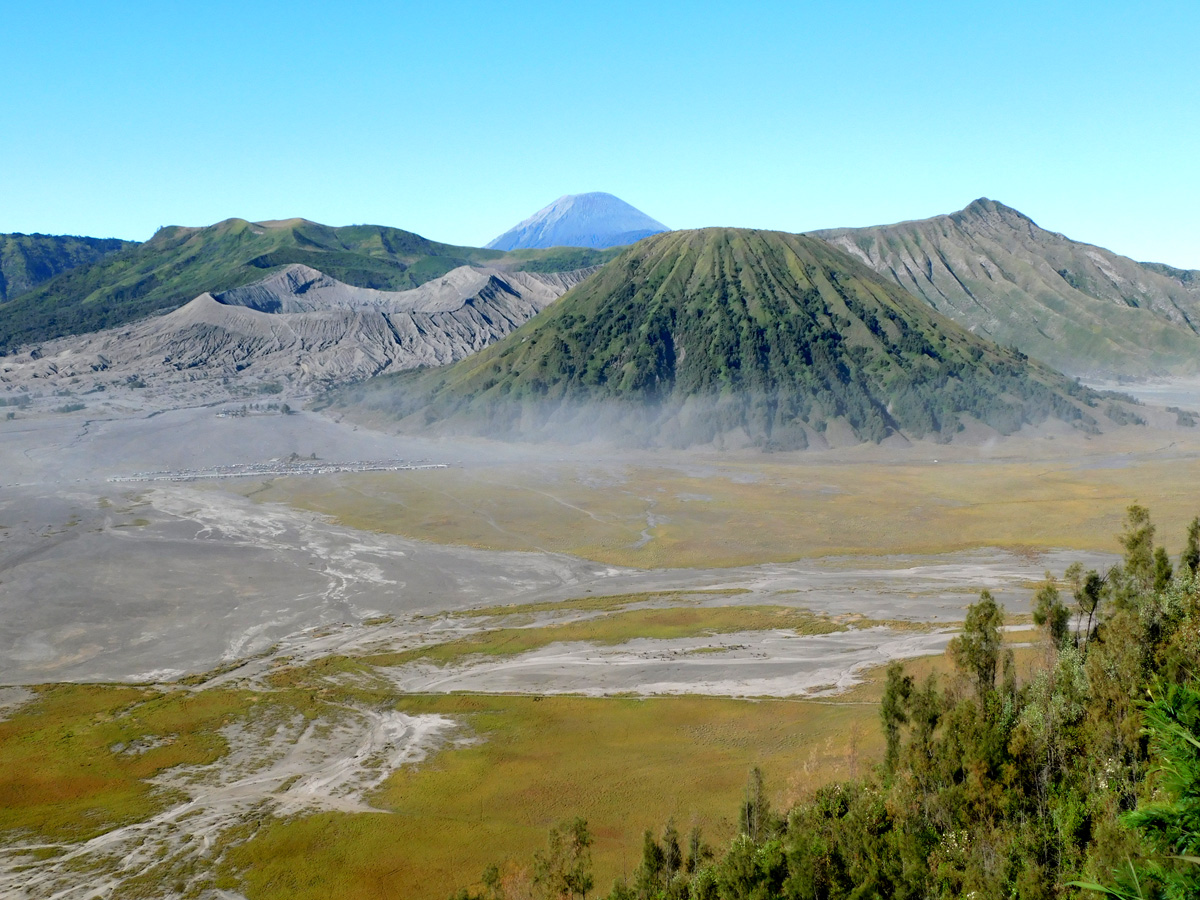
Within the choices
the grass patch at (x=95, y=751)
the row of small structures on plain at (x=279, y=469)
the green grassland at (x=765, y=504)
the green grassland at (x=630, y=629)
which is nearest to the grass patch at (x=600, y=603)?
the green grassland at (x=630, y=629)

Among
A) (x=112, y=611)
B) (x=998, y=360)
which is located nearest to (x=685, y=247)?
(x=998, y=360)

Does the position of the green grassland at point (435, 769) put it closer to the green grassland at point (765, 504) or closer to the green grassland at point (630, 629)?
the green grassland at point (630, 629)

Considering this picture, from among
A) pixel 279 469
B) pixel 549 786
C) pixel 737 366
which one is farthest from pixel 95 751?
pixel 737 366

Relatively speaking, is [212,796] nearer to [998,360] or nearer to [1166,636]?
[1166,636]

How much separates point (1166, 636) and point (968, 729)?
10.2 metres

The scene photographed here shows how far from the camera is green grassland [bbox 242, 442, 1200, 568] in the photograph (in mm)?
79938

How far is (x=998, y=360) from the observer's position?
15738 centimetres

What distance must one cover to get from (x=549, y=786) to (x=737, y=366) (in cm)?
11993

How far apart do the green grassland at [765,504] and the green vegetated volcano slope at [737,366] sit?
17.9 meters

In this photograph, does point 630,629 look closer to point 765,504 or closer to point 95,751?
point 95,751

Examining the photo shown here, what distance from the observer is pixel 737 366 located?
152 m

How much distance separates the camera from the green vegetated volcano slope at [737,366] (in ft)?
461

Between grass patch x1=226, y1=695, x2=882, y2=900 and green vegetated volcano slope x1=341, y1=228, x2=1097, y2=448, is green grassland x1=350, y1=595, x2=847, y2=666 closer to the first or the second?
grass patch x1=226, y1=695, x2=882, y2=900

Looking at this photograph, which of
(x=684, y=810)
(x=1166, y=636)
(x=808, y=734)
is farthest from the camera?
(x=808, y=734)
